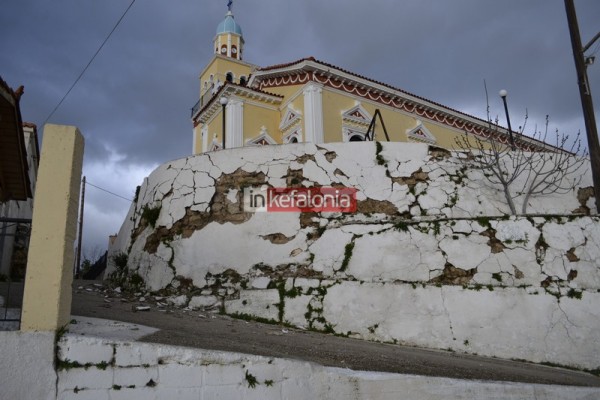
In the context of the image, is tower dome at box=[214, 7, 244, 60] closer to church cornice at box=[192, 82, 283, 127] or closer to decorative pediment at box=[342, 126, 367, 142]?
church cornice at box=[192, 82, 283, 127]

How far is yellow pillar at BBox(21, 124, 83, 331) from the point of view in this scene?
292cm

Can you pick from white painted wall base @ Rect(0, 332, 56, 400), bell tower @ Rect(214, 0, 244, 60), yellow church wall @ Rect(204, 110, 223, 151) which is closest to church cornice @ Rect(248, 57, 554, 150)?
yellow church wall @ Rect(204, 110, 223, 151)

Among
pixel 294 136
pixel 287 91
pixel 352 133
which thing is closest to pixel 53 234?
pixel 294 136

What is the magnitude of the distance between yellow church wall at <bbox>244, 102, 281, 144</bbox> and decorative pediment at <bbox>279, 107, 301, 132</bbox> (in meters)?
0.34

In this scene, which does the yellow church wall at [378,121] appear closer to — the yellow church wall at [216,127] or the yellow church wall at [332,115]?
the yellow church wall at [332,115]

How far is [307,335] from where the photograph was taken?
15.6ft

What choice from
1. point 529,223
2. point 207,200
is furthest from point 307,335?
point 529,223

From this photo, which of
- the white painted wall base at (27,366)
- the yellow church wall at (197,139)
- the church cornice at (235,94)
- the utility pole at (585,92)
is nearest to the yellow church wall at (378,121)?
the church cornice at (235,94)

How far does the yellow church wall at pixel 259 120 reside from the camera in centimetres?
1596

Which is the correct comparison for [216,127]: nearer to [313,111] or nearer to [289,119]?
[289,119]

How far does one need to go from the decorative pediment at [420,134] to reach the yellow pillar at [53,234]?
16.0m

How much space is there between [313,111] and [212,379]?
1286 centimetres

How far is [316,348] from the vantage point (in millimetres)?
4023

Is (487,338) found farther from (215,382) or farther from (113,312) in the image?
(113,312)
